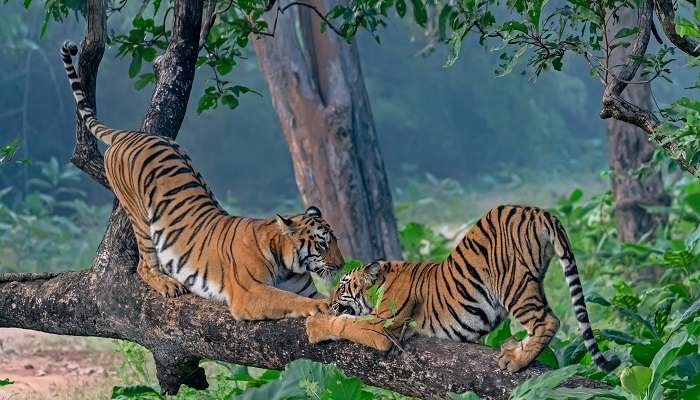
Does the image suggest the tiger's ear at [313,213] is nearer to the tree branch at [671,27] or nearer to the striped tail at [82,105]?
the striped tail at [82,105]

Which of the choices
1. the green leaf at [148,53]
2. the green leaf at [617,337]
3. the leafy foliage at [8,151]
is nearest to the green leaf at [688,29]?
the green leaf at [617,337]

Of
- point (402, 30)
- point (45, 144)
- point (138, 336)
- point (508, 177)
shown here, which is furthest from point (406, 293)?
point (402, 30)

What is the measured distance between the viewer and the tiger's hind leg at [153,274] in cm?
426

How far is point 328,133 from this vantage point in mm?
7891

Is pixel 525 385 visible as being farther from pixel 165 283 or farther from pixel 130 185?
pixel 130 185

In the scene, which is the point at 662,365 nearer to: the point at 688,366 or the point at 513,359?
the point at 688,366

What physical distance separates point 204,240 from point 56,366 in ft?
10.7

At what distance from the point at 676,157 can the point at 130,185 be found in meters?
2.34

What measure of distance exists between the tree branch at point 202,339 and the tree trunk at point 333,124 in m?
3.43

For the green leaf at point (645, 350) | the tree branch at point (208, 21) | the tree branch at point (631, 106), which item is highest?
the tree branch at point (208, 21)

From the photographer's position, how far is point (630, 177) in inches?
327

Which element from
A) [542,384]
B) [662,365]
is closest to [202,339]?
[542,384]

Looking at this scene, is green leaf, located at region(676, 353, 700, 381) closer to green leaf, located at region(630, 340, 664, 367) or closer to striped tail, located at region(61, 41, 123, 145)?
green leaf, located at region(630, 340, 664, 367)

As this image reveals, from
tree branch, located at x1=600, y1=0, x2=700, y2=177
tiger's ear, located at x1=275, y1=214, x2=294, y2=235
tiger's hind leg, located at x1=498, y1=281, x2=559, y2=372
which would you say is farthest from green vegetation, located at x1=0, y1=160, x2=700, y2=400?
tree branch, located at x1=600, y1=0, x2=700, y2=177
